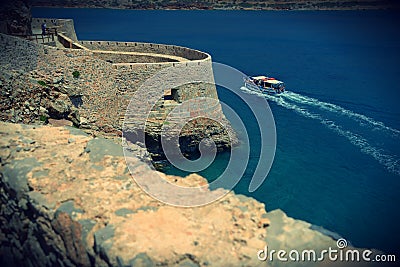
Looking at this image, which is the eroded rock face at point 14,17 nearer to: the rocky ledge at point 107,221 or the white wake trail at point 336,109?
the rocky ledge at point 107,221

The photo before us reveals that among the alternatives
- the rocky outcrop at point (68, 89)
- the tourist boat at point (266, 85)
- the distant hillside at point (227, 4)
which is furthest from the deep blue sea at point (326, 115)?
the distant hillside at point (227, 4)

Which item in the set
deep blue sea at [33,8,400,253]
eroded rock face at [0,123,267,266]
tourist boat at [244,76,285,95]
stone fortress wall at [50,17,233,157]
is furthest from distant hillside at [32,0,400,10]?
eroded rock face at [0,123,267,266]

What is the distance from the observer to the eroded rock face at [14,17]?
1217 inches

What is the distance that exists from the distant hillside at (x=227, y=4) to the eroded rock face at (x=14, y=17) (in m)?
117

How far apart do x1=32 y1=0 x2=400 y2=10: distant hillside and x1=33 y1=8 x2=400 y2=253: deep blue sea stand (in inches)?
1616

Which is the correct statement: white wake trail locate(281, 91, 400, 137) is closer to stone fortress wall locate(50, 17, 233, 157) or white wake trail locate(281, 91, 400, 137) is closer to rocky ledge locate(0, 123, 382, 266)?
stone fortress wall locate(50, 17, 233, 157)

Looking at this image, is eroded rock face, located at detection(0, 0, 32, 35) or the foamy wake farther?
the foamy wake

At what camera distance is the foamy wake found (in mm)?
31970

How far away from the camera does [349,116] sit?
40.6 m

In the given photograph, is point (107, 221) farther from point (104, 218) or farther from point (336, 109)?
point (336, 109)

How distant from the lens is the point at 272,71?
187ft

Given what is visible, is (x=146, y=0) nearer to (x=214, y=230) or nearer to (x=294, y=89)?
(x=294, y=89)

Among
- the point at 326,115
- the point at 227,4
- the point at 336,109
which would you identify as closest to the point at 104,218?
the point at 326,115

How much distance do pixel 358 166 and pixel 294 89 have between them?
19953mm
